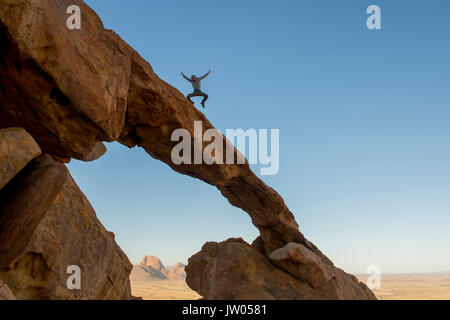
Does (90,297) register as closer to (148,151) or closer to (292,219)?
(148,151)

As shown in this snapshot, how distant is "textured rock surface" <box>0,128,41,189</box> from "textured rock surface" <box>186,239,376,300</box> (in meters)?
12.1

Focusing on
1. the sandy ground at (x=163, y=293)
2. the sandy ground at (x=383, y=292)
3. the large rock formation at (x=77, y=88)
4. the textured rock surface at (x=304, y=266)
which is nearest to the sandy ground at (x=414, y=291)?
the sandy ground at (x=383, y=292)

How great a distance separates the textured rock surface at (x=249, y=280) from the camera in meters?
14.5

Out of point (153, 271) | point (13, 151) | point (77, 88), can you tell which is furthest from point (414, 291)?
point (153, 271)

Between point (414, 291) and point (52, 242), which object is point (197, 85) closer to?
point (52, 242)

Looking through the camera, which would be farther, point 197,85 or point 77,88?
point 197,85

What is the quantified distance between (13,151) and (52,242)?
3057mm

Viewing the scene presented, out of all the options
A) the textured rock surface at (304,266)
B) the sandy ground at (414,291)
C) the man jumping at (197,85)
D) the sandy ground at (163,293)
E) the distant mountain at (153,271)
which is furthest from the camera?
the distant mountain at (153,271)

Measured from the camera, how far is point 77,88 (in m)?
6.96

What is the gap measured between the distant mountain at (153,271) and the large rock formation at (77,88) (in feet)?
399

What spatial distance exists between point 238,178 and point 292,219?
16.4ft

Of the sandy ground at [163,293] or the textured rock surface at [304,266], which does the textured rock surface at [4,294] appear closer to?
the textured rock surface at [304,266]

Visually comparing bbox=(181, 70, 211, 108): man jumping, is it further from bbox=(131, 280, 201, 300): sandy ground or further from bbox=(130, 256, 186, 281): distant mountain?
bbox=(130, 256, 186, 281): distant mountain

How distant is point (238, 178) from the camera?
1580cm
